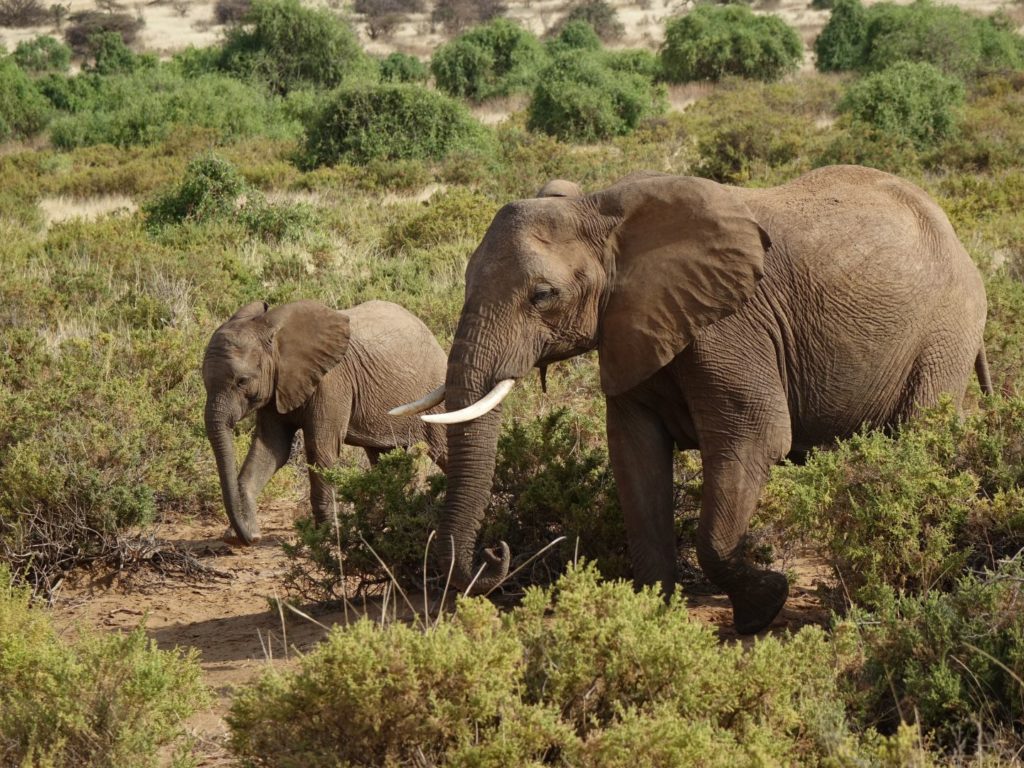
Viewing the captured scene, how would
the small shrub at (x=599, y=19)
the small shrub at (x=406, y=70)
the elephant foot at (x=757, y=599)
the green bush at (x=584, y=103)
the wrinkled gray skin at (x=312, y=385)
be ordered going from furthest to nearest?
the small shrub at (x=599, y=19) → the small shrub at (x=406, y=70) → the green bush at (x=584, y=103) → the wrinkled gray skin at (x=312, y=385) → the elephant foot at (x=757, y=599)

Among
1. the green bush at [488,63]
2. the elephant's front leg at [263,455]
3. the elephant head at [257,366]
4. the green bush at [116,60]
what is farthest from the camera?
the green bush at [116,60]

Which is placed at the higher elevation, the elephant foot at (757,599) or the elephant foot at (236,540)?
the elephant foot at (757,599)

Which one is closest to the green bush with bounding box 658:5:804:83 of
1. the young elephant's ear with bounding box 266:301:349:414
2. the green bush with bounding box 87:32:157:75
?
the green bush with bounding box 87:32:157:75

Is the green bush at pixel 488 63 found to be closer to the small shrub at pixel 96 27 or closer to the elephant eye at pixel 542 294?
the small shrub at pixel 96 27

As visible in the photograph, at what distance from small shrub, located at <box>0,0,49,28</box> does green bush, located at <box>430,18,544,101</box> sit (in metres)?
29.0

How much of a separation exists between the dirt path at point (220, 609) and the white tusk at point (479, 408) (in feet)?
3.38

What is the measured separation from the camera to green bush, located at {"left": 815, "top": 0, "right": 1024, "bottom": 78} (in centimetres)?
2962

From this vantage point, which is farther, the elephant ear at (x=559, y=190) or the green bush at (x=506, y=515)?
the green bush at (x=506, y=515)

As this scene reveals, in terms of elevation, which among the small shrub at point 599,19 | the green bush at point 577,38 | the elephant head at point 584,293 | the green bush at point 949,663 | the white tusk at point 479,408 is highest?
the elephant head at point 584,293

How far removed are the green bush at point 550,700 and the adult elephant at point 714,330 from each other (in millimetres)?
1046

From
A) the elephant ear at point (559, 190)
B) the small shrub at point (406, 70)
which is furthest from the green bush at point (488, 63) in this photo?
the elephant ear at point (559, 190)

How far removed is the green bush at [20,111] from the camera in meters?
30.1

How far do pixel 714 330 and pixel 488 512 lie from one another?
162 cm

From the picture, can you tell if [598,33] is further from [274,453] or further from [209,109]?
[274,453]
